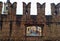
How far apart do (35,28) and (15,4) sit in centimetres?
236

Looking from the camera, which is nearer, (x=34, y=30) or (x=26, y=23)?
(x=34, y=30)

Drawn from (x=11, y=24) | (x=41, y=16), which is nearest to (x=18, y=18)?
(x=11, y=24)

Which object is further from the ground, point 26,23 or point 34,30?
point 26,23

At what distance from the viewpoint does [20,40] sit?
1644 cm

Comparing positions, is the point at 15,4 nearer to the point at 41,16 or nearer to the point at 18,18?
the point at 18,18

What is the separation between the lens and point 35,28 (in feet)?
54.6

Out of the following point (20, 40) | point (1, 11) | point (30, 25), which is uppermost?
point (1, 11)

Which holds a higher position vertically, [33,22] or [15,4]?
[15,4]

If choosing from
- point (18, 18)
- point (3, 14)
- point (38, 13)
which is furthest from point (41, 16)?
point (3, 14)

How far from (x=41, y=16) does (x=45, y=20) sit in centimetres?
A: 43

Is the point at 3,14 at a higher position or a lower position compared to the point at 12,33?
higher

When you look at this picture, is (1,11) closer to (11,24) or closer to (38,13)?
(11,24)

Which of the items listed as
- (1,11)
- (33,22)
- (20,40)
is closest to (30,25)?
(33,22)

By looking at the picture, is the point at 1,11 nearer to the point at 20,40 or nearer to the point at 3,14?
the point at 3,14
